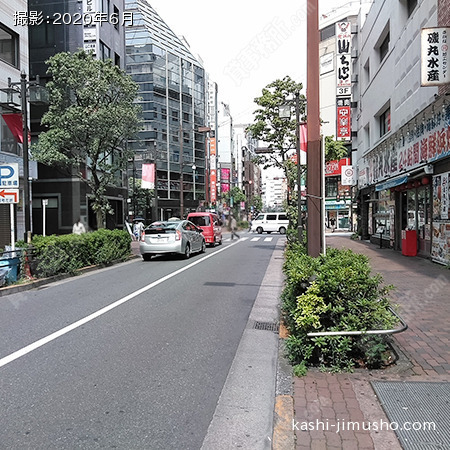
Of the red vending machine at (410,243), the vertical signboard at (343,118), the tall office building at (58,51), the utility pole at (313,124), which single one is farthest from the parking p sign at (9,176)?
the vertical signboard at (343,118)

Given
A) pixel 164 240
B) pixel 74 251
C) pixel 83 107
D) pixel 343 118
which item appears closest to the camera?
pixel 74 251

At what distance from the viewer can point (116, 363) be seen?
15.9 feet

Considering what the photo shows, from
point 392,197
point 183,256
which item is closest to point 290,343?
point 183,256

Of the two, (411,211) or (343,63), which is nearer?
(411,211)

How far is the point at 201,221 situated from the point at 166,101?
38.3 m

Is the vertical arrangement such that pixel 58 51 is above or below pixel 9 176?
above

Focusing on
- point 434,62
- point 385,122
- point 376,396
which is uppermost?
point 385,122

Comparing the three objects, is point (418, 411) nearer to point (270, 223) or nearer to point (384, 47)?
point (384, 47)

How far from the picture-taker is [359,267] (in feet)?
15.5

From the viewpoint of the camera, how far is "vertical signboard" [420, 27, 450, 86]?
1070 centimetres

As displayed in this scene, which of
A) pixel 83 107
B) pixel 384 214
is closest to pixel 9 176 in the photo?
pixel 83 107

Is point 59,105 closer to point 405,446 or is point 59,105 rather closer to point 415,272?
point 415,272

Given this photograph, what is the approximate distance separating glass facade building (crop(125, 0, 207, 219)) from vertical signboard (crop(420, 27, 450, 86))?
4110 cm

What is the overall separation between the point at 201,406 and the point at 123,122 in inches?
531
